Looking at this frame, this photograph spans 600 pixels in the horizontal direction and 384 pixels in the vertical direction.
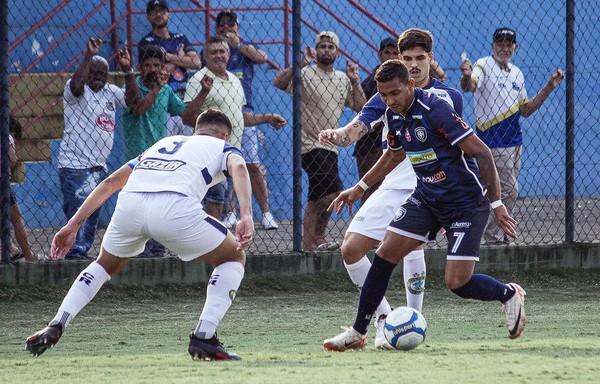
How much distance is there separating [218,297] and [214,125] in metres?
1.12

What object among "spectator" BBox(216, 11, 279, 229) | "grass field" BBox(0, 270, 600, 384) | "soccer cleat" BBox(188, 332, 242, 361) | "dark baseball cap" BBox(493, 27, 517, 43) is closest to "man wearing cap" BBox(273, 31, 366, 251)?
"grass field" BBox(0, 270, 600, 384)

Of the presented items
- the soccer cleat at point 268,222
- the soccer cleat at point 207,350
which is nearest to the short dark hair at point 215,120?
the soccer cleat at point 207,350

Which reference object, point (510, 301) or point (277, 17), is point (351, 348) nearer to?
point (510, 301)

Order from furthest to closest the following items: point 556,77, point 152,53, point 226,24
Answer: point 226,24 < point 556,77 < point 152,53

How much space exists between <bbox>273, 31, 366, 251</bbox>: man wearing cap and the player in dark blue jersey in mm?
4166

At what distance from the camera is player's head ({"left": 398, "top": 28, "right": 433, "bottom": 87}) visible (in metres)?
7.77

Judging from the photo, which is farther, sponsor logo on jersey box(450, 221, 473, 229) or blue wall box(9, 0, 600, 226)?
blue wall box(9, 0, 600, 226)

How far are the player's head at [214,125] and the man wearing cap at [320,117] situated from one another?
416 centimetres

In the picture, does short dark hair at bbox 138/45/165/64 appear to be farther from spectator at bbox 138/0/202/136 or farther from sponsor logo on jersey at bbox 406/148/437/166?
sponsor logo on jersey at bbox 406/148/437/166

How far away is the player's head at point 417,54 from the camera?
7.77 metres

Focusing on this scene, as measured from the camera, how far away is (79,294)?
22.6 feet

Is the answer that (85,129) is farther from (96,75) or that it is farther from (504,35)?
(504,35)

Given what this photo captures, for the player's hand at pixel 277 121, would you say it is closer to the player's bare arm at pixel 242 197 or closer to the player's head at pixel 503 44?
the player's head at pixel 503 44

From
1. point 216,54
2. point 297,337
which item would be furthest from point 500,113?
point 297,337
